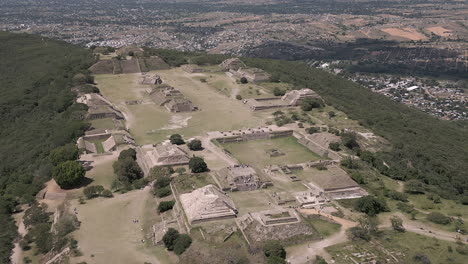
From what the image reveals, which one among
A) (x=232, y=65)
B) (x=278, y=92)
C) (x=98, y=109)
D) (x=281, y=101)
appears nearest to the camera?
(x=98, y=109)

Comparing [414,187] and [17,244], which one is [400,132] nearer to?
[414,187]

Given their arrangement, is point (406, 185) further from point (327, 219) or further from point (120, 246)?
point (120, 246)

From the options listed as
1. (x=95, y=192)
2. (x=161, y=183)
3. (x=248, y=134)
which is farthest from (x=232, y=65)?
(x=95, y=192)

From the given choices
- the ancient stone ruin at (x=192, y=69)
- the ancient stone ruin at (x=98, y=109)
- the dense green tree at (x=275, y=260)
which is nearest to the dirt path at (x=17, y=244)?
the dense green tree at (x=275, y=260)

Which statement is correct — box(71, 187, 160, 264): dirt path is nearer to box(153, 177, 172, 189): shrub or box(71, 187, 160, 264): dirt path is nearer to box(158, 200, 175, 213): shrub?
box(158, 200, 175, 213): shrub

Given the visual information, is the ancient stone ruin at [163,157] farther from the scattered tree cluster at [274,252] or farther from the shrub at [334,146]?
the scattered tree cluster at [274,252]

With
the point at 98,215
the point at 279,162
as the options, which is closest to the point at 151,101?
the point at 279,162
